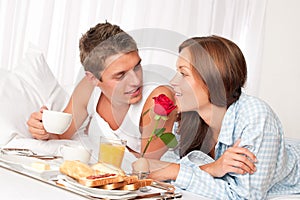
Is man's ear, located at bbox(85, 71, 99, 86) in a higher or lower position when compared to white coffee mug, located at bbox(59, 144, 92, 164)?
higher

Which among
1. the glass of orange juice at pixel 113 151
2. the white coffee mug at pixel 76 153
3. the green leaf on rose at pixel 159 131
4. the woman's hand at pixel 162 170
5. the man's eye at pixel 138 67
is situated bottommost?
the woman's hand at pixel 162 170

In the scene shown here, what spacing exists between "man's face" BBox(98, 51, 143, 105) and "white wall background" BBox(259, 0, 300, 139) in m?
1.56

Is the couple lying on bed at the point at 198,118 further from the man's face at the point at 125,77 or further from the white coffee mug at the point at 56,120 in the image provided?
the white coffee mug at the point at 56,120

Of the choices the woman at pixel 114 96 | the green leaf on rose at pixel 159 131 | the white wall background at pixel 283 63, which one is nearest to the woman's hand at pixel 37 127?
the woman at pixel 114 96

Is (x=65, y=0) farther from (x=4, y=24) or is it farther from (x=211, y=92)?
(x=211, y=92)

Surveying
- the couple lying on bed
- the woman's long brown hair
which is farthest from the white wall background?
the woman's long brown hair

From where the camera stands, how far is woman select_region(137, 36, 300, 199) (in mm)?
1300

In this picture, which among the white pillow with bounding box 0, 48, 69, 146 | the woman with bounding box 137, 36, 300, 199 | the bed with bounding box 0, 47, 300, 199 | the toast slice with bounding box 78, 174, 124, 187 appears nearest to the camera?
the toast slice with bounding box 78, 174, 124, 187

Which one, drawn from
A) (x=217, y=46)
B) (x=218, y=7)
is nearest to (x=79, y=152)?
(x=217, y=46)

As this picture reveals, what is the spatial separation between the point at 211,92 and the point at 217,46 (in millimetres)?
146

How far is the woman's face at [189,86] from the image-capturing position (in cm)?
142

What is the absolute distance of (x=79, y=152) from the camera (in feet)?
4.15

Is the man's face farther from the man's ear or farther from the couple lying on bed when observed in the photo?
the man's ear

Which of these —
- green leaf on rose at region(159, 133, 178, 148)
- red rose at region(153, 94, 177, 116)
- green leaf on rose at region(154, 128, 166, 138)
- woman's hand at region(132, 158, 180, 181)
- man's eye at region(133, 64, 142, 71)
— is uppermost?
man's eye at region(133, 64, 142, 71)
